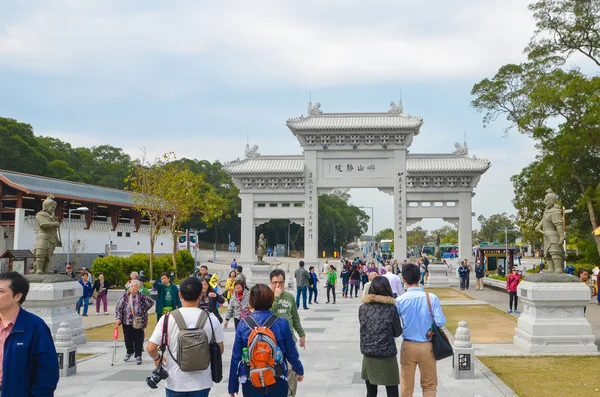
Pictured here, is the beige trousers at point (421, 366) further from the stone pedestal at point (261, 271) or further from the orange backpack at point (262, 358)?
the stone pedestal at point (261, 271)

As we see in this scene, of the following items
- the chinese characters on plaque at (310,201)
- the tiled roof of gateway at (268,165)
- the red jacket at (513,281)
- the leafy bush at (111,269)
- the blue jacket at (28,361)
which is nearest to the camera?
the blue jacket at (28,361)

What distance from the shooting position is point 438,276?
31984mm

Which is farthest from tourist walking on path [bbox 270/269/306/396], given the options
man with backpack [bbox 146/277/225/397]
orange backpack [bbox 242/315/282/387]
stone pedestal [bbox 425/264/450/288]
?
stone pedestal [bbox 425/264/450/288]

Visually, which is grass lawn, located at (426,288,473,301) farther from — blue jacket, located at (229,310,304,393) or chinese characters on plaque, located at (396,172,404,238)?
blue jacket, located at (229,310,304,393)

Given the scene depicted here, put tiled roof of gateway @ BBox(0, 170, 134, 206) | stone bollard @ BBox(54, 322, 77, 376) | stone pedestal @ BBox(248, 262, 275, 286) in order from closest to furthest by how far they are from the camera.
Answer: stone bollard @ BBox(54, 322, 77, 376) < stone pedestal @ BBox(248, 262, 275, 286) < tiled roof of gateway @ BBox(0, 170, 134, 206)

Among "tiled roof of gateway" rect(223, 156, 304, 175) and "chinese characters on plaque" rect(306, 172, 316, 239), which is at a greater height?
"tiled roof of gateway" rect(223, 156, 304, 175)

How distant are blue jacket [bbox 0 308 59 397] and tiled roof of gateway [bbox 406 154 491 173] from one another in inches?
1367

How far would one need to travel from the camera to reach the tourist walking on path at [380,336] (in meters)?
6.18

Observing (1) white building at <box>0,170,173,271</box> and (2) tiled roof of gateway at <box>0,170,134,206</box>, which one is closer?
(2) tiled roof of gateway at <box>0,170,134,206</box>

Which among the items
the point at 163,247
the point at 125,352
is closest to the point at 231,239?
the point at 163,247

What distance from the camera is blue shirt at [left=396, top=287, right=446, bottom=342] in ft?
21.6

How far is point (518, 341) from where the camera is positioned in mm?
12195

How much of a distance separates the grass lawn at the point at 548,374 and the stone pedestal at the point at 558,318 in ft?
1.80

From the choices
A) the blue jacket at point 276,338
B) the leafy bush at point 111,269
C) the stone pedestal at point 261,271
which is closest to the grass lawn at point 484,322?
the blue jacket at point 276,338
